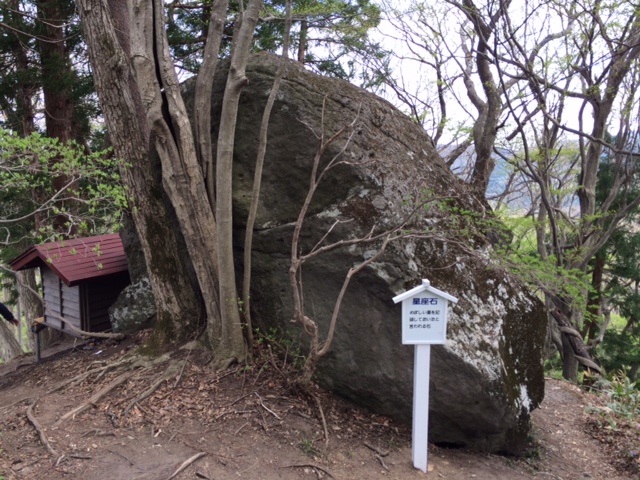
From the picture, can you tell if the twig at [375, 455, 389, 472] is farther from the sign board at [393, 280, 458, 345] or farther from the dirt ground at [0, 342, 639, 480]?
the sign board at [393, 280, 458, 345]

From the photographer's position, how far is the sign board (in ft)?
13.1

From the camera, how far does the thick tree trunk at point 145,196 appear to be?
19.5 ft

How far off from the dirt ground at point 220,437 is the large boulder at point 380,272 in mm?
365

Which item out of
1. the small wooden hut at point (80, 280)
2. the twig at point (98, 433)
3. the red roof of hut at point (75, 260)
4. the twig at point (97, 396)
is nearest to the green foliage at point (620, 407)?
the twig at point (98, 433)

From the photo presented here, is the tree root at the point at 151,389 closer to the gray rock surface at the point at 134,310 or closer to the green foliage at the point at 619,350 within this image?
the gray rock surface at the point at 134,310

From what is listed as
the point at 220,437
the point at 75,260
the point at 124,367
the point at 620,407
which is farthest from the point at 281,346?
the point at 620,407

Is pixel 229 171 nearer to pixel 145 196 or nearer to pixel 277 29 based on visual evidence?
pixel 145 196

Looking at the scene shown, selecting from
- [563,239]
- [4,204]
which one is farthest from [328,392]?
[563,239]

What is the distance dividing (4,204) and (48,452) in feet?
28.2

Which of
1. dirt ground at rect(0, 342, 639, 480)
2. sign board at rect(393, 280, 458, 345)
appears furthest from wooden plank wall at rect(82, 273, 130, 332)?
sign board at rect(393, 280, 458, 345)

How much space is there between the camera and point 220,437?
14.0 ft

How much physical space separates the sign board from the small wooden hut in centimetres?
527

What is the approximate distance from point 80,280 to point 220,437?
422 cm

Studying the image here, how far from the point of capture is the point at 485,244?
5594mm
